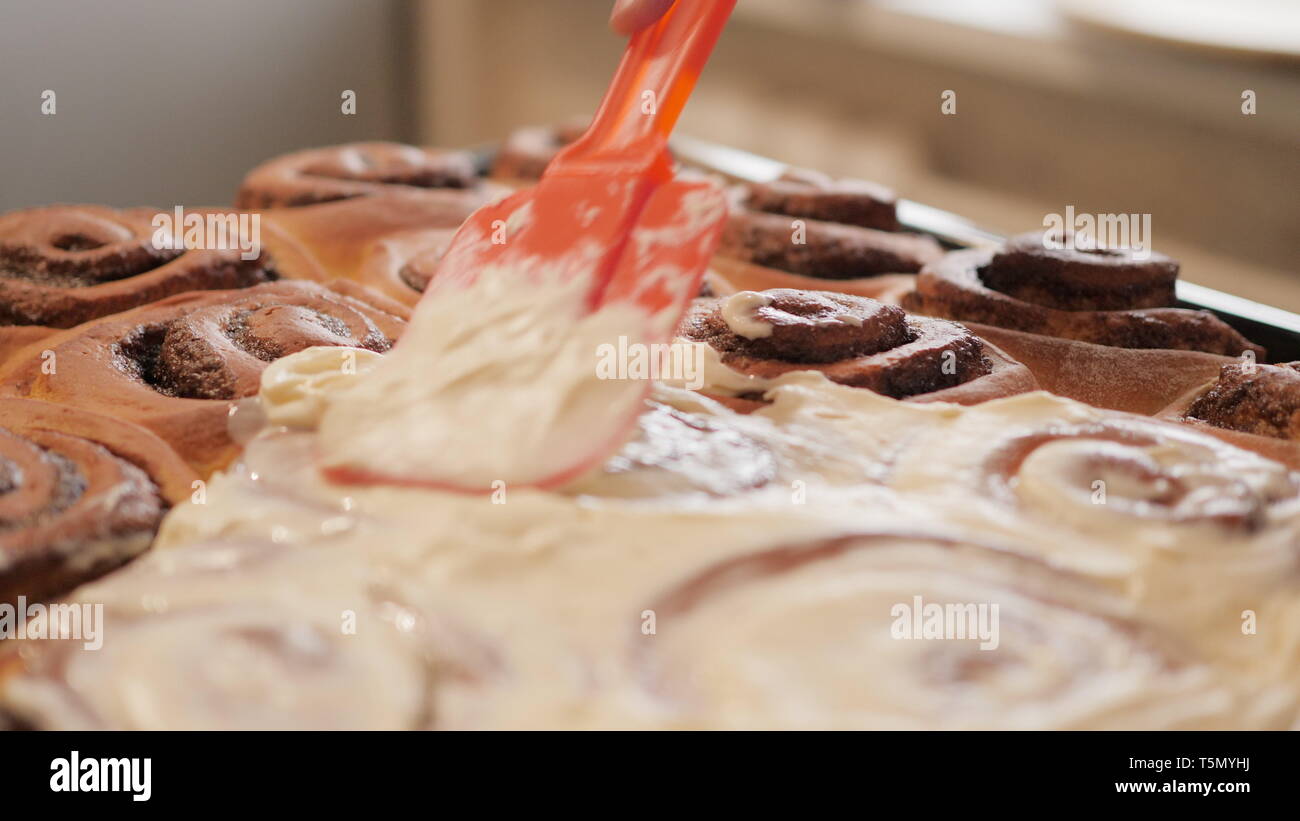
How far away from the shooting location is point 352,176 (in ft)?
7.59

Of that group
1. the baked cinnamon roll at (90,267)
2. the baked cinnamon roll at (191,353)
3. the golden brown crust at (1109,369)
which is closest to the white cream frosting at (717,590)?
the baked cinnamon roll at (191,353)

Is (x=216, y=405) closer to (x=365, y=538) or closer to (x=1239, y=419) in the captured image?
(x=365, y=538)

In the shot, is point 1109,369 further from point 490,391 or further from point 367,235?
point 367,235

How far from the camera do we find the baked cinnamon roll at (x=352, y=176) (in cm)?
223

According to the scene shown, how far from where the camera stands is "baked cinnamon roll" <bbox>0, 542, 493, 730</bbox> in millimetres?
964

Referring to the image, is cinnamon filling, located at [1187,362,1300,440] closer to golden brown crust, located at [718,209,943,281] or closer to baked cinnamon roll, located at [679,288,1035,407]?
baked cinnamon roll, located at [679,288,1035,407]

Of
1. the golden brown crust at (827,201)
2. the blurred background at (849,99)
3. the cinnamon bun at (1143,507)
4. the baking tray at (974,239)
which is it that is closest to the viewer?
the cinnamon bun at (1143,507)

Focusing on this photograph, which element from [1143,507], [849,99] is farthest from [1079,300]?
[849,99]

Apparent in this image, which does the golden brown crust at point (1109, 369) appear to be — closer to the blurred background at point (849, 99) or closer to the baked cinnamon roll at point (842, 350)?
the baked cinnamon roll at point (842, 350)

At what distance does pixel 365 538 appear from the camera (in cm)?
114

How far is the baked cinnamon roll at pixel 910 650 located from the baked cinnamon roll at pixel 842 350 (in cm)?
38
